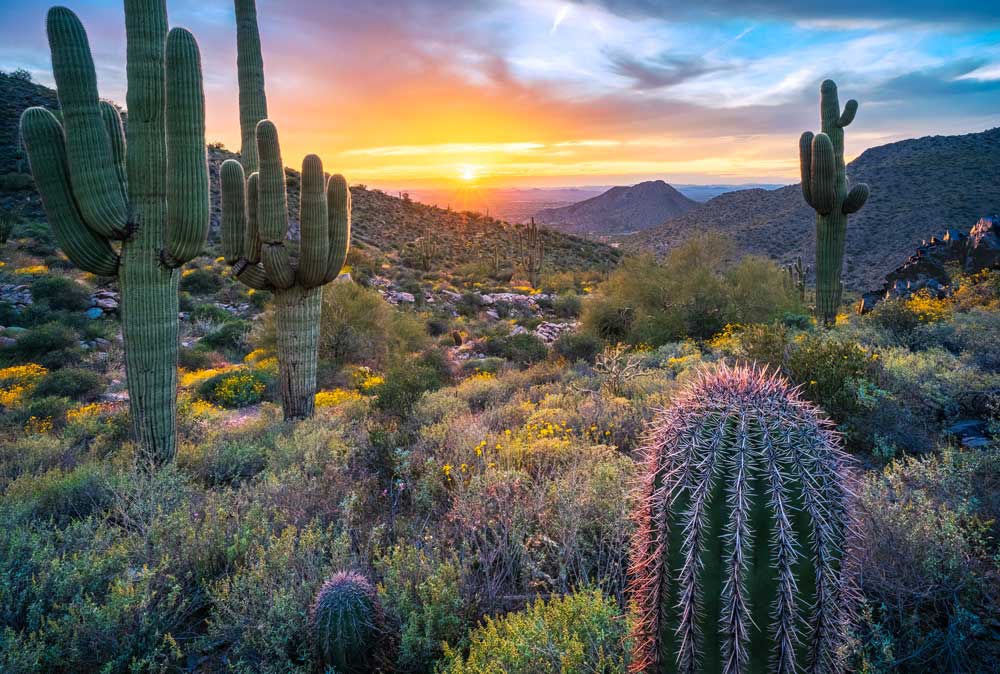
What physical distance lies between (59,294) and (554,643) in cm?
1914

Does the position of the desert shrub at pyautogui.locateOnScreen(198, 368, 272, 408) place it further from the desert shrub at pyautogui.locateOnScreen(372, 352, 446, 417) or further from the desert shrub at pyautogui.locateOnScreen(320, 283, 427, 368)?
the desert shrub at pyautogui.locateOnScreen(372, 352, 446, 417)

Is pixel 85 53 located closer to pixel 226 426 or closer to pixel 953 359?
pixel 226 426

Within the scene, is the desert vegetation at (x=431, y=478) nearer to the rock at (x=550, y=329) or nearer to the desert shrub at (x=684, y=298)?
the desert shrub at (x=684, y=298)

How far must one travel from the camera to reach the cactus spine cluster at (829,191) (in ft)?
42.4

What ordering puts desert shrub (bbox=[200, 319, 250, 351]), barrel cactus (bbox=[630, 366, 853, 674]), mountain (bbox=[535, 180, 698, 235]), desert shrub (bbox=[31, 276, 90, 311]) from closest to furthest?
barrel cactus (bbox=[630, 366, 853, 674]), desert shrub (bbox=[200, 319, 250, 351]), desert shrub (bbox=[31, 276, 90, 311]), mountain (bbox=[535, 180, 698, 235])

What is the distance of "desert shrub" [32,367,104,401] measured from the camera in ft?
33.6

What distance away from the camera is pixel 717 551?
2404mm

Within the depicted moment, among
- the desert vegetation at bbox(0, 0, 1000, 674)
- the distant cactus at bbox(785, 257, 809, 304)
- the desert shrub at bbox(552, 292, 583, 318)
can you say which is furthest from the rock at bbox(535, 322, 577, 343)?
the distant cactus at bbox(785, 257, 809, 304)

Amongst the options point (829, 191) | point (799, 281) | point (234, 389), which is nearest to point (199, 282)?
point (234, 389)

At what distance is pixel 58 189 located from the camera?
6.05 meters

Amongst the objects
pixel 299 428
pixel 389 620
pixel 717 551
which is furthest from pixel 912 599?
pixel 299 428

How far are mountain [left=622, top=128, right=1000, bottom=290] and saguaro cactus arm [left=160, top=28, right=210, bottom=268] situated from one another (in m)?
25.9

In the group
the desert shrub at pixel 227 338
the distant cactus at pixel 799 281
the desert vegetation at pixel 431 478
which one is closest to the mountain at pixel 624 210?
the distant cactus at pixel 799 281

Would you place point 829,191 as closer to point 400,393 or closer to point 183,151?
point 400,393
